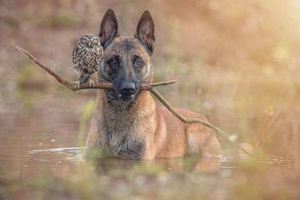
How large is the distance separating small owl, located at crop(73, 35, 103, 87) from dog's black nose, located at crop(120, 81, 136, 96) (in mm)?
342

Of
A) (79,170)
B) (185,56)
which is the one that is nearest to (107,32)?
(79,170)

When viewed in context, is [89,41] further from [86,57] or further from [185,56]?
[185,56]

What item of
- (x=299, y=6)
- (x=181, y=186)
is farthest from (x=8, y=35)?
(x=181, y=186)

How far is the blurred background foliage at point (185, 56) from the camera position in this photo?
14945 mm

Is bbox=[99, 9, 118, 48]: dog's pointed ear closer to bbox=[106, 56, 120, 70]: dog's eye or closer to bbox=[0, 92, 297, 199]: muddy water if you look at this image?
bbox=[106, 56, 120, 70]: dog's eye

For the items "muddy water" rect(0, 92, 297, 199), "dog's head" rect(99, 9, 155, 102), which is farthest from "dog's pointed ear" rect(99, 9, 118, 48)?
"muddy water" rect(0, 92, 297, 199)

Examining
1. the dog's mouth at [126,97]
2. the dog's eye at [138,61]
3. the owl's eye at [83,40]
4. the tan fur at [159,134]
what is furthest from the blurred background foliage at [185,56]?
the owl's eye at [83,40]

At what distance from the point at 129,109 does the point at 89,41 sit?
49.0 inches

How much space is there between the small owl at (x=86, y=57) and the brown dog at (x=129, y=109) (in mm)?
400

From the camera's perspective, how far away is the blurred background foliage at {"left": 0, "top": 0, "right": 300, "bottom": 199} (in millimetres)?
14945

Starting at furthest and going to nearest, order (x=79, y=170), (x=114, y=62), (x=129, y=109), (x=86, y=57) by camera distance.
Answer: (x=129, y=109)
(x=114, y=62)
(x=86, y=57)
(x=79, y=170)

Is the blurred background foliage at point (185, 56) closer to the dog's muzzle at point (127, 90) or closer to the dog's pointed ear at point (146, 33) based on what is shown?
the dog's pointed ear at point (146, 33)

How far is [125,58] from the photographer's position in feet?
35.4

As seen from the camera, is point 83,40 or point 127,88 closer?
point 83,40
